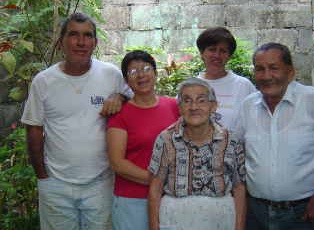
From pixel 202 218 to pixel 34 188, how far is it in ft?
5.82

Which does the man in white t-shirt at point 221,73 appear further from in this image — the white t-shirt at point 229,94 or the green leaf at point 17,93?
the green leaf at point 17,93

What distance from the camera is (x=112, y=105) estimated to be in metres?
2.49

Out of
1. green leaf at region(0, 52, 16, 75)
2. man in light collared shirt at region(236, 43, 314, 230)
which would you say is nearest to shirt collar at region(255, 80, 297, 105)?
man in light collared shirt at region(236, 43, 314, 230)

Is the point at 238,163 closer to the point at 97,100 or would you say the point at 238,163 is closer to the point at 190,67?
the point at 97,100

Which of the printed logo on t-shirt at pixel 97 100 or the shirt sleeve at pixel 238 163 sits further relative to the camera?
the printed logo on t-shirt at pixel 97 100

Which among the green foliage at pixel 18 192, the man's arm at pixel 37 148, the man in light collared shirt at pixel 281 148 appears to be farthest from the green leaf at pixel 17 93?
the man in light collared shirt at pixel 281 148

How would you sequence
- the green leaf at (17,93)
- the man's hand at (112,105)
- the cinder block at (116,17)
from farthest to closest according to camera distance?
the cinder block at (116,17), the green leaf at (17,93), the man's hand at (112,105)

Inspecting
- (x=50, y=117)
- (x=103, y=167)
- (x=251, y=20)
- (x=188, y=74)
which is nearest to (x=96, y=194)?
(x=103, y=167)

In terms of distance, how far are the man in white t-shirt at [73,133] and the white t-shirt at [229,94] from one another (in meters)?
0.62

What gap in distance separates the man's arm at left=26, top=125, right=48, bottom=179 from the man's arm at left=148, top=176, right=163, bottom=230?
760 mm

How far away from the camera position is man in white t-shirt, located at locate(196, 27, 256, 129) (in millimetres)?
2707

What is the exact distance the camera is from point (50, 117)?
2.60m

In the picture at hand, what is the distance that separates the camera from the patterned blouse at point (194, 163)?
7.11 feet

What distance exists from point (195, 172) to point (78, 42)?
1.02m
